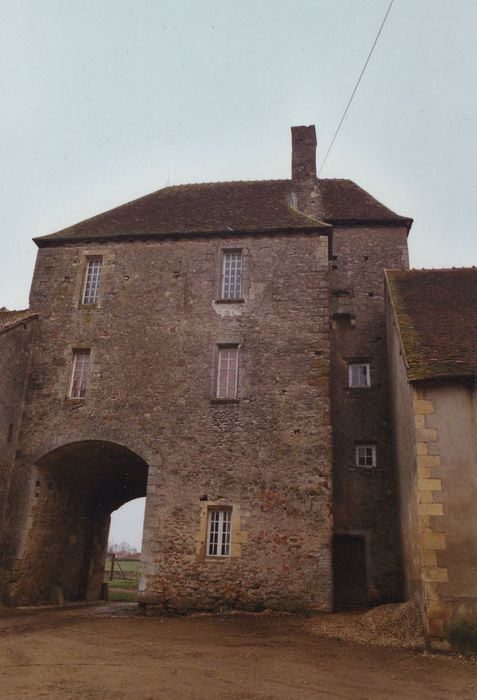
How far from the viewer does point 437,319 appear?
38.9 feet

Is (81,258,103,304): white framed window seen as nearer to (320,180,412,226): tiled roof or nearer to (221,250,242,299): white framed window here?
(221,250,242,299): white framed window

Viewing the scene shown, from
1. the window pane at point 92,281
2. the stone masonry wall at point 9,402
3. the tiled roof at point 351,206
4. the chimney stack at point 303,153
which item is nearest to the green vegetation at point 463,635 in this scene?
the stone masonry wall at point 9,402

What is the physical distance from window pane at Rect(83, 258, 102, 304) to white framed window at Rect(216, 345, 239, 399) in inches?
149

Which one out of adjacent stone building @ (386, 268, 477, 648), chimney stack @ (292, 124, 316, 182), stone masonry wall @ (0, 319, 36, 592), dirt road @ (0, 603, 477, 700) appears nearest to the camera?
dirt road @ (0, 603, 477, 700)

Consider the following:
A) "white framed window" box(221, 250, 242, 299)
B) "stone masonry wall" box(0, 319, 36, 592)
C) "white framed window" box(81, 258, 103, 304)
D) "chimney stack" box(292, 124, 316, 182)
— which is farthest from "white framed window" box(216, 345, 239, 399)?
"chimney stack" box(292, 124, 316, 182)

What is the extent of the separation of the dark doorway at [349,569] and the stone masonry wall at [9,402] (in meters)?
8.02

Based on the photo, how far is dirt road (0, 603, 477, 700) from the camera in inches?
251

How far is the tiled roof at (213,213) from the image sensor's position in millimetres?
15164

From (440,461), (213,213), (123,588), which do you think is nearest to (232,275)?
(213,213)

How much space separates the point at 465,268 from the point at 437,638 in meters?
8.82

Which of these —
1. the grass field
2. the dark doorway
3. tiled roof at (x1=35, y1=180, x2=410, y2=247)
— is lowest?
the grass field

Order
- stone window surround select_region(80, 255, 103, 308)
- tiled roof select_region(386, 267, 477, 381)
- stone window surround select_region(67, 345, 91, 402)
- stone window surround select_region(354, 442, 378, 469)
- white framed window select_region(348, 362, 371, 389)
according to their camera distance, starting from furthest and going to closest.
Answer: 1. white framed window select_region(348, 362, 371, 389)
2. stone window surround select_region(354, 442, 378, 469)
3. stone window surround select_region(80, 255, 103, 308)
4. stone window surround select_region(67, 345, 91, 402)
5. tiled roof select_region(386, 267, 477, 381)

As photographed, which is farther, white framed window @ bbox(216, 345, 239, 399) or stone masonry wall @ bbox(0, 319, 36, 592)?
white framed window @ bbox(216, 345, 239, 399)

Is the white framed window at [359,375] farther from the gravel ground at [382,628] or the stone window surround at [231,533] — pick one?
the gravel ground at [382,628]
